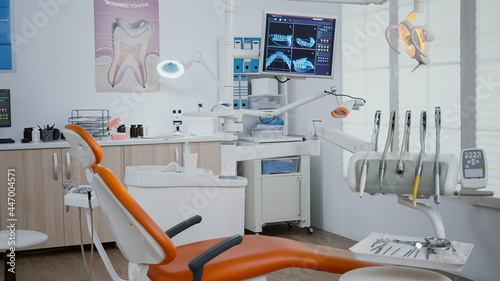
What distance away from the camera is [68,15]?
5.04 metres

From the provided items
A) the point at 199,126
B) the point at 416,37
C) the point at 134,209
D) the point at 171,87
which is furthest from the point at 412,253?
the point at 171,87

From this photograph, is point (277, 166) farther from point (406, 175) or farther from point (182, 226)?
point (406, 175)

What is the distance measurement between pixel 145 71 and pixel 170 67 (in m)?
0.38

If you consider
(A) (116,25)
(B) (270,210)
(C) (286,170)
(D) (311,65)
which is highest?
(A) (116,25)

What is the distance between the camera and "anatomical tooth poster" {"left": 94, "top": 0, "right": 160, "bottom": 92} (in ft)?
16.9

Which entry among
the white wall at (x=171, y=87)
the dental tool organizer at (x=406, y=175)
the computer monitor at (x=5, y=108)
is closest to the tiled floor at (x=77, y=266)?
the white wall at (x=171, y=87)

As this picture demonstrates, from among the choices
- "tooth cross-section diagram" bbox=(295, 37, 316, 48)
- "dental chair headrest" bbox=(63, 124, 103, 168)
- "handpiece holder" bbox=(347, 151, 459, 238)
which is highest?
"tooth cross-section diagram" bbox=(295, 37, 316, 48)

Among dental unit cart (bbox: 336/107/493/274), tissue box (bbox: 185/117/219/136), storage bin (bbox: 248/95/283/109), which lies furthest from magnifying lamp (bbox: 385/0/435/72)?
storage bin (bbox: 248/95/283/109)

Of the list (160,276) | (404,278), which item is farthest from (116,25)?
(404,278)

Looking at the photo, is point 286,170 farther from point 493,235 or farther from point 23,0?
point 23,0

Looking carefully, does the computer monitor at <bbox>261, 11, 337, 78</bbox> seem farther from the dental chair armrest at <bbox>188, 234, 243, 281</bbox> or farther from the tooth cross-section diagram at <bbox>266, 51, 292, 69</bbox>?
the dental chair armrest at <bbox>188, 234, 243, 281</bbox>

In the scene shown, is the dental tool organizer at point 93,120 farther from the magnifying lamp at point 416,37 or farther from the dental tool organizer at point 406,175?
the magnifying lamp at point 416,37

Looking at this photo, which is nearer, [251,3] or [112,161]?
[112,161]

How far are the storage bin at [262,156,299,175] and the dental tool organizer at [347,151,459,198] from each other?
282cm
